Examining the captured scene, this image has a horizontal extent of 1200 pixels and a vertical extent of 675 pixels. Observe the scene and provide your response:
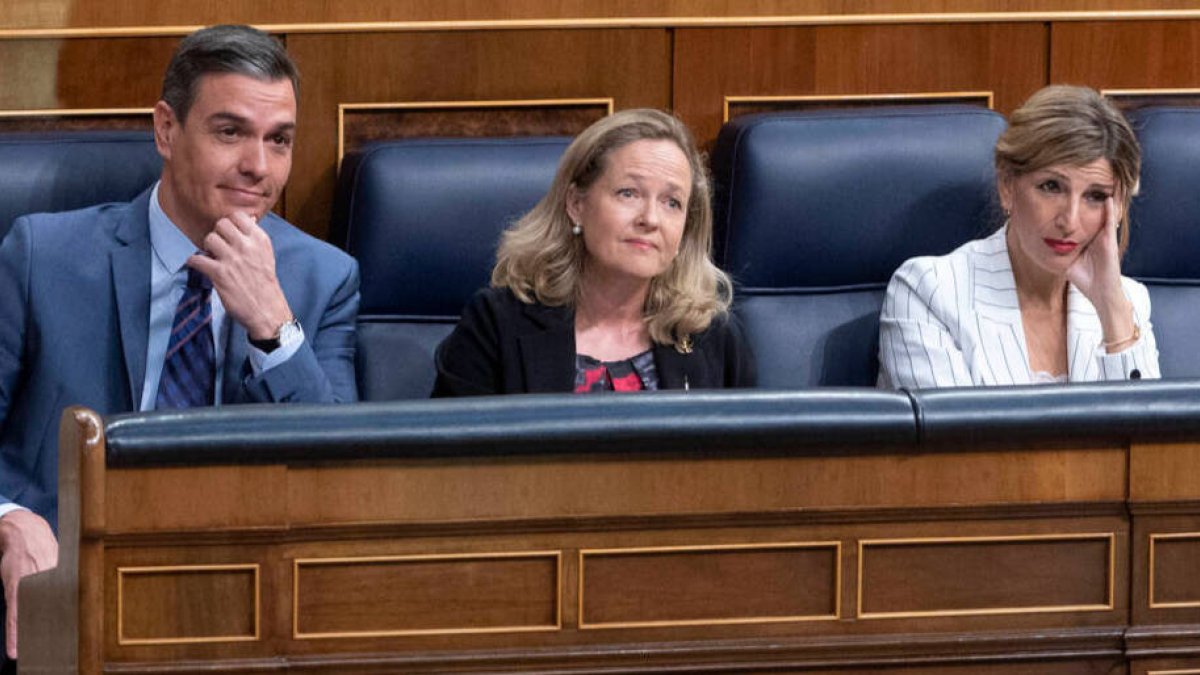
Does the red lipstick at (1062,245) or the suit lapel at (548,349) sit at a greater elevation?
the red lipstick at (1062,245)

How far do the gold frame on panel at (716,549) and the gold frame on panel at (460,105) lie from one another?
718 mm

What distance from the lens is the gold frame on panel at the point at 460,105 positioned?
1.77 m

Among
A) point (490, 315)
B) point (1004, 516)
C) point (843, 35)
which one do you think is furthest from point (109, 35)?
point (1004, 516)

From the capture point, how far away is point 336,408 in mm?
1088

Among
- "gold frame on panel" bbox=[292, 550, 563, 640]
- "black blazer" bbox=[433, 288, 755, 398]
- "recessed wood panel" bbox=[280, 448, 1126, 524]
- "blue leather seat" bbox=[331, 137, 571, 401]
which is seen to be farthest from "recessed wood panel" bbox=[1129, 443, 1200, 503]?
A: "blue leather seat" bbox=[331, 137, 571, 401]

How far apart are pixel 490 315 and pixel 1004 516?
0.55 m

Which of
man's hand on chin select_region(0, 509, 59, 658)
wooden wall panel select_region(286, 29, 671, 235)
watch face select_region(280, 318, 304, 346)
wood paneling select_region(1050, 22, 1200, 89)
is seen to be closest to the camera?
man's hand on chin select_region(0, 509, 59, 658)

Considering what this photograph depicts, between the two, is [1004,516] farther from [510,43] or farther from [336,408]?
[510,43]

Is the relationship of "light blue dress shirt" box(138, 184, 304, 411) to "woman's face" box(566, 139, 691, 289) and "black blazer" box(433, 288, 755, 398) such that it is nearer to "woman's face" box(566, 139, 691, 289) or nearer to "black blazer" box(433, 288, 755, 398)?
"black blazer" box(433, 288, 755, 398)

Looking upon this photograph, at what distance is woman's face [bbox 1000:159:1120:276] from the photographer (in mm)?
1692

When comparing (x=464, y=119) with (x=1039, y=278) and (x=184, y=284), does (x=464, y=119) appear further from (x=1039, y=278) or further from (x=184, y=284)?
(x=1039, y=278)

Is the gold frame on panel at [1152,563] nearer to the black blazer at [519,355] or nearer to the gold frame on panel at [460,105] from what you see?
the black blazer at [519,355]

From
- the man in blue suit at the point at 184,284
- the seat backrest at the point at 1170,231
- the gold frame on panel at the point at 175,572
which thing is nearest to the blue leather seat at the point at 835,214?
the seat backrest at the point at 1170,231

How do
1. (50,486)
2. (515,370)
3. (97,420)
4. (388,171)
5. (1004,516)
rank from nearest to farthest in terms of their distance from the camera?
(97,420)
(1004,516)
(50,486)
(515,370)
(388,171)
